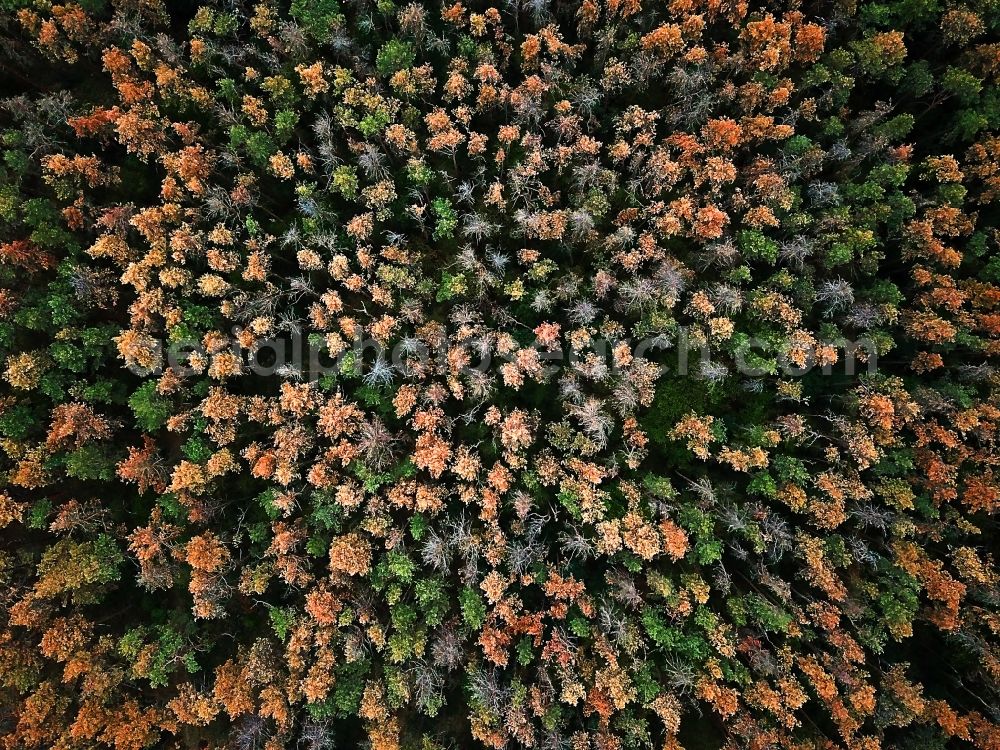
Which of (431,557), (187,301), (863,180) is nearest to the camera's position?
(431,557)

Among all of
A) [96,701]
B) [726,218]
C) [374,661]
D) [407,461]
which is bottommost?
[96,701]

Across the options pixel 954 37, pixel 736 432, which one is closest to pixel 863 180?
pixel 954 37

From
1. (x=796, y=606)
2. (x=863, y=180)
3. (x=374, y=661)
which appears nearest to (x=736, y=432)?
(x=796, y=606)

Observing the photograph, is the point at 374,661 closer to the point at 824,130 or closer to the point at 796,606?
the point at 796,606

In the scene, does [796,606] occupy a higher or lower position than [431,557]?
higher

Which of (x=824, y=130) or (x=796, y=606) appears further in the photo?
(x=824, y=130)

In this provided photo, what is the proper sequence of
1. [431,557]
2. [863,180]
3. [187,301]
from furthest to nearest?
[863,180] → [187,301] → [431,557]
